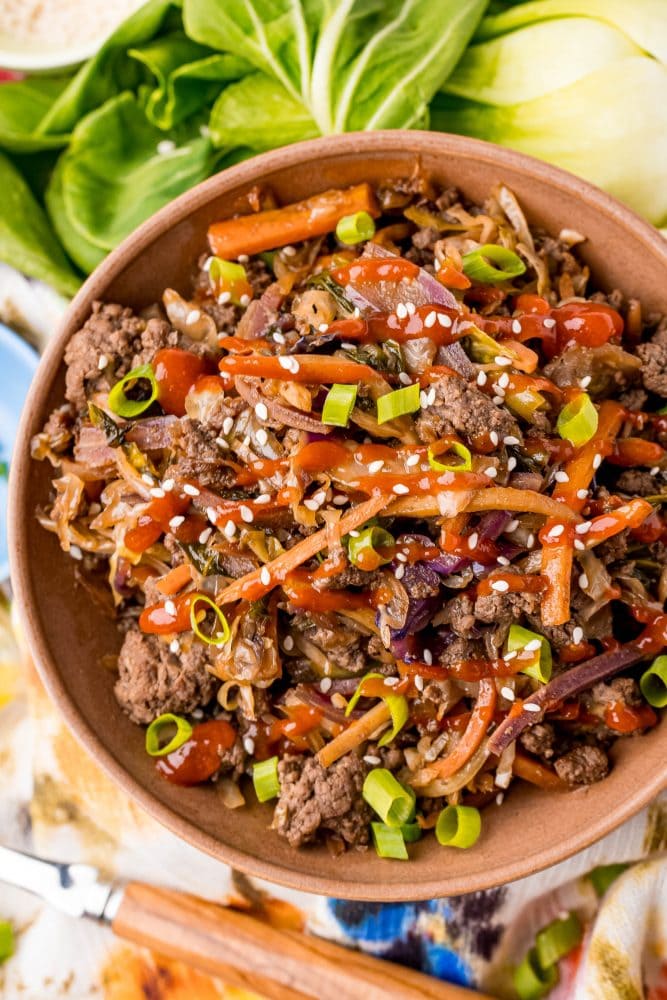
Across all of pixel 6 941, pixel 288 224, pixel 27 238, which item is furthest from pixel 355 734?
pixel 27 238

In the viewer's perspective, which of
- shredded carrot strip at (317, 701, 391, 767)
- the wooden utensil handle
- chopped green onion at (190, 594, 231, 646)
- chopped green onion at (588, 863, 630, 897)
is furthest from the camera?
chopped green onion at (588, 863, 630, 897)

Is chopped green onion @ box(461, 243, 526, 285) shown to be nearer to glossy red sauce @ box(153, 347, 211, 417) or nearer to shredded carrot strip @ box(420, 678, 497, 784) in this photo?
glossy red sauce @ box(153, 347, 211, 417)

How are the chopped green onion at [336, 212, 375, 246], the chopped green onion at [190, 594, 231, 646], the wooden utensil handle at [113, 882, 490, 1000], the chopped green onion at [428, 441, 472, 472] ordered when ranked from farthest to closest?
the wooden utensil handle at [113, 882, 490, 1000] → the chopped green onion at [336, 212, 375, 246] → the chopped green onion at [190, 594, 231, 646] → the chopped green onion at [428, 441, 472, 472]

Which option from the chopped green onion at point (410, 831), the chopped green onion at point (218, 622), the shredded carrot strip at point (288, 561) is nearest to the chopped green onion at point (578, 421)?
the shredded carrot strip at point (288, 561)

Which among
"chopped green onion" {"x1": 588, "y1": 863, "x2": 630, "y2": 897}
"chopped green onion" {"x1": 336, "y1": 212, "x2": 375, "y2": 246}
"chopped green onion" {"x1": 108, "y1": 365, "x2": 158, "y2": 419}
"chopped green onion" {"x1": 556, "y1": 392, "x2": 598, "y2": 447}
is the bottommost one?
"chopped green onion" {"x1": 588, "y1": 863, "x2": 630, "y2": 897}

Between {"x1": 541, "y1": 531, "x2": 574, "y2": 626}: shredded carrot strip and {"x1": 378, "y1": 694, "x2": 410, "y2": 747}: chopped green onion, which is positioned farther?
{"x1": 378, "y1": 694, "x2": 410, "y2": 747}: chopped green onion

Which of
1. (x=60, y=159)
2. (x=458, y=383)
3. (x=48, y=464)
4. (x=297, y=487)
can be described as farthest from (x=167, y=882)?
(x=60, y=159)

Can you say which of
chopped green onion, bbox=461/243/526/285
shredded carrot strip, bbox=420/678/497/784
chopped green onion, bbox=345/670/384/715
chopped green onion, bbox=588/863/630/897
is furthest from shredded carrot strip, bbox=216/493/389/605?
chopped green onion, bbox=588/863/630/897
